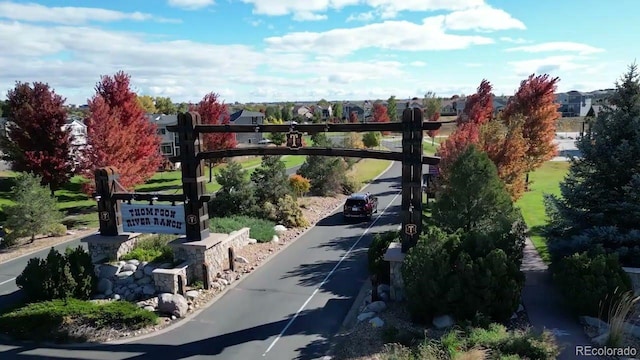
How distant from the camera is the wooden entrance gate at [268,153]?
1255cm

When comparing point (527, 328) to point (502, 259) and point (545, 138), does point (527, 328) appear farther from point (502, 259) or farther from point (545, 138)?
point (545, 138)

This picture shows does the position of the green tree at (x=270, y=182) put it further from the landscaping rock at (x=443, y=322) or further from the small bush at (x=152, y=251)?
the landscaping rock at (x=443, y=322)

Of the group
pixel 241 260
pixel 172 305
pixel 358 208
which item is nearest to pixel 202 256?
pixel 172 305

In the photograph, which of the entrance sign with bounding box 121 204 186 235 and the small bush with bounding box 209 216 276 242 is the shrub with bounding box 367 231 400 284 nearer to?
the entrance sign with bounding box 121 204 186 235

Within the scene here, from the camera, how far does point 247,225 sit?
67.3ft

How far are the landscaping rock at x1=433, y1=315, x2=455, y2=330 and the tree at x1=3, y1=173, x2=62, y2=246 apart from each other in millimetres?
18492

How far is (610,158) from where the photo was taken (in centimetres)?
1217

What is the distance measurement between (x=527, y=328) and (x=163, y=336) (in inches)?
340

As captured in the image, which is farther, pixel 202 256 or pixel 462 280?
pixel 202 256

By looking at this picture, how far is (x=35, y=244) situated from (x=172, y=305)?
12318 millimetres

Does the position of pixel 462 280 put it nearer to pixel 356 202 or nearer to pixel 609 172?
pixel 609 172

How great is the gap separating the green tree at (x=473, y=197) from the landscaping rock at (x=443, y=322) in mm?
3519

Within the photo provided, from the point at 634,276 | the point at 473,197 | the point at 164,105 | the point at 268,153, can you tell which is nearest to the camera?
the point at 634,276

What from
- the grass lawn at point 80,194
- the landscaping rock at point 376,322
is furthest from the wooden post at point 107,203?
the grass lawn at point 80,194
